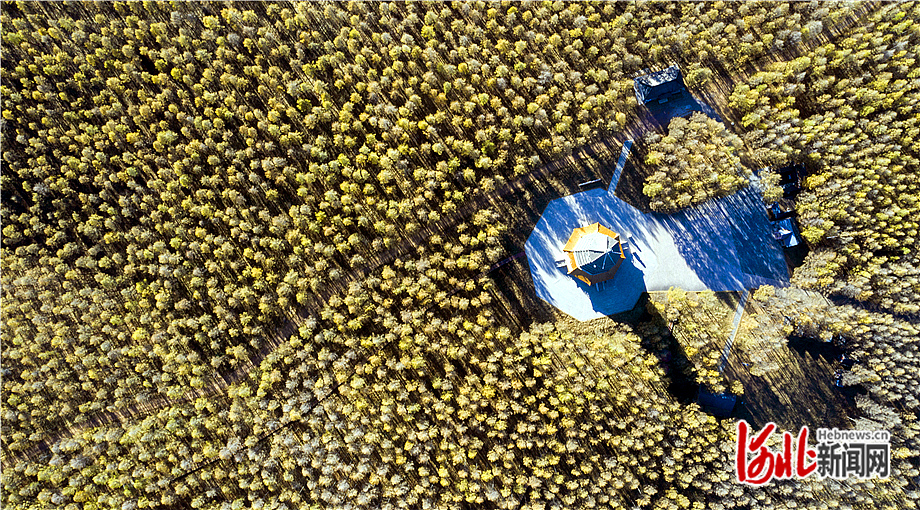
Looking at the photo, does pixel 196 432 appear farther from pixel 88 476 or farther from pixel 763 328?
pixel 763 328

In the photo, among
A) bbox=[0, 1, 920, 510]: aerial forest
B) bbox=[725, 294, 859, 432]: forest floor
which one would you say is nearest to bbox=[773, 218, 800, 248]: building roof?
bbox=[0, 1, 920, 510]: aerial forest

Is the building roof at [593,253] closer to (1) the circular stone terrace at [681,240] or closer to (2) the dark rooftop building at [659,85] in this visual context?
(1) the circular stone terrace at [681,240]

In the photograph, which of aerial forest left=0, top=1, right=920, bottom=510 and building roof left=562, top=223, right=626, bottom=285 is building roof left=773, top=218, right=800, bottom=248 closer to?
aerial forest left=0, top=1, right=920, bottom=510

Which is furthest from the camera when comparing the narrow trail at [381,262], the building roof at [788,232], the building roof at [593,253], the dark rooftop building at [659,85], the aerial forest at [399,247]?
the building roof at [788,232]

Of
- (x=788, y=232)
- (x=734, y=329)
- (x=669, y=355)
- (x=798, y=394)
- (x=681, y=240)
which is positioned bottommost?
(x=798, y=394)

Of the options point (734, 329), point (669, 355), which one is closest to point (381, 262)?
point (669, 355)

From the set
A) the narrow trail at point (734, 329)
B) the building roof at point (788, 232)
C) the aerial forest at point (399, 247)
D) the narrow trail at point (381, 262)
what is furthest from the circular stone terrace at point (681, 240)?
the narrow trail at point (381, 262)

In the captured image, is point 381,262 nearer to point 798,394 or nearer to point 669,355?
point 669,355
